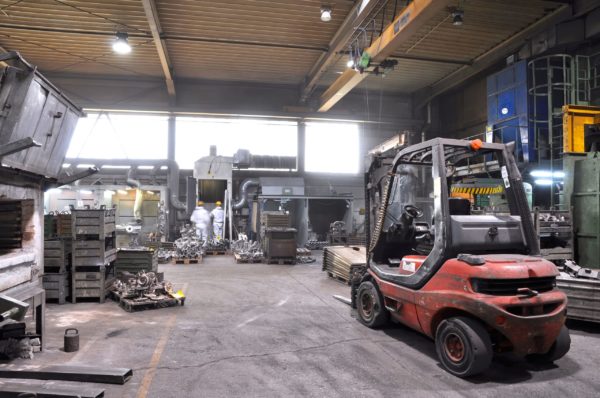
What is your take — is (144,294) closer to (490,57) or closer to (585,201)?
(585,201)

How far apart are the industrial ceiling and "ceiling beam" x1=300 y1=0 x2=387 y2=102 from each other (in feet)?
0.30

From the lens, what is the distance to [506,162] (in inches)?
184

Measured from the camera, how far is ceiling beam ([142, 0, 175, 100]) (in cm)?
1055

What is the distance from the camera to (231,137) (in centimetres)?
1867

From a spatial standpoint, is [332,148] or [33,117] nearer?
[33,117]

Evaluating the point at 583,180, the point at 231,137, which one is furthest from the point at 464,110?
the point at 583,180

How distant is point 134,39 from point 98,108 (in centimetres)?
499

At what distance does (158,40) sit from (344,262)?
9.08 metres

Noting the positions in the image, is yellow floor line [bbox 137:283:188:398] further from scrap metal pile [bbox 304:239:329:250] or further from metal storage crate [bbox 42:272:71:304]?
scrap metal pile [bbox 304:239:329:250]

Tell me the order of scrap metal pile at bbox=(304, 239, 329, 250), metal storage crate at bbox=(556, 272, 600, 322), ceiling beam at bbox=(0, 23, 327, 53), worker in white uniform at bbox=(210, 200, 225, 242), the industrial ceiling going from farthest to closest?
scrap metal pile at bbox=(304, 239, 329, 250) < worker in white uniform at bbox=(210, 200, 225, 242) < ceiling beam at bbox=(0, 23, 327, 53) < the industrial ceiling < metal storage crate at bbox=(556, 272, 600, 322)

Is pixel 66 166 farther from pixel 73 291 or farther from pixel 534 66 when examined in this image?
pixel 534 66

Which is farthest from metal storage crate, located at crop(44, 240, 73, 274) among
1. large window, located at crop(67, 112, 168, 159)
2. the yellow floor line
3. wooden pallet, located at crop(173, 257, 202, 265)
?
large window, located at crop(67, 112, 168, 159)

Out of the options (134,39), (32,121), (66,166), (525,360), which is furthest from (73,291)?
(66,166)

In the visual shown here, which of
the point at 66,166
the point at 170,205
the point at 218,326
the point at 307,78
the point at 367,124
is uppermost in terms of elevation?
the point at 307,78
